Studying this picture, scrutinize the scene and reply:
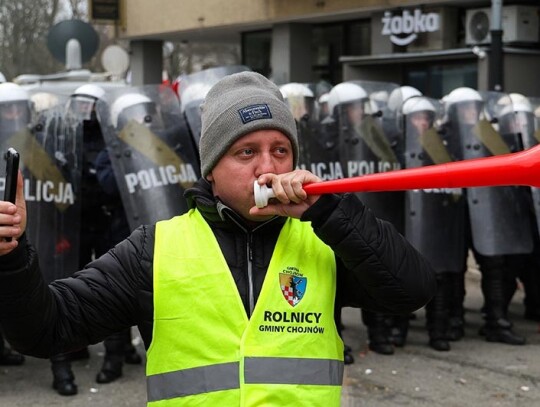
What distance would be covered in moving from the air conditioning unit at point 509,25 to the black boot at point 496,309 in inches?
307

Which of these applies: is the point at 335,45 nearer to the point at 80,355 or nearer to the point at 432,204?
the point at 432,204

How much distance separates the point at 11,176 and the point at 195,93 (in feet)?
16.7

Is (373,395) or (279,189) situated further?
(373,395)

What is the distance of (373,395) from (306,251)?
4277 mm

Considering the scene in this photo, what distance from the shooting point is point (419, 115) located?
24.5ft

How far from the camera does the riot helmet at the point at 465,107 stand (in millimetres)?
7619

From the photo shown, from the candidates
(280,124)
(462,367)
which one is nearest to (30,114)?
(462,367)

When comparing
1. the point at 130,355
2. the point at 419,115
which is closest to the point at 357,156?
the point at 419,115

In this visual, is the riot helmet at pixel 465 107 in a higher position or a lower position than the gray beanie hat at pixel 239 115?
lower

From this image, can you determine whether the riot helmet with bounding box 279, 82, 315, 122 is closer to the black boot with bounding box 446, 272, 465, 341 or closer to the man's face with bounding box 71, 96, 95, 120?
the man's face with bounding box 71, 96, 95, 120

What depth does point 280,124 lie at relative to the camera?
2.32 meters

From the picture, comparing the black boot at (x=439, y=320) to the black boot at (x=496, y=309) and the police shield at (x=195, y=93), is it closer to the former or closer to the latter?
the black boot at (x=496, y=309)

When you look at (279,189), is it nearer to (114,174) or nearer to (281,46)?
(114,174)

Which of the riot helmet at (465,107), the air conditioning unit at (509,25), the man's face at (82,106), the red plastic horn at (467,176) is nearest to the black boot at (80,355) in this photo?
the man's face at (82,106)
